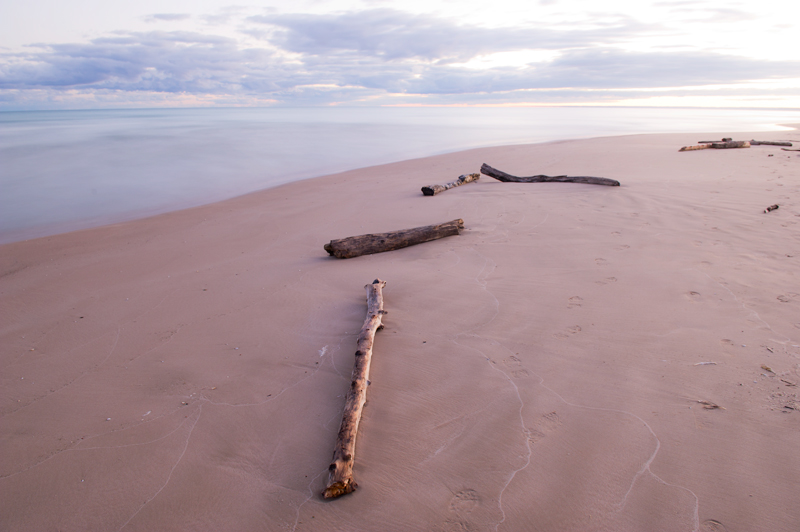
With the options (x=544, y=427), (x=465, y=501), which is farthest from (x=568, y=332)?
(x=465, y=501)

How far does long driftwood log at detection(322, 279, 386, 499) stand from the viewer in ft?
6.24

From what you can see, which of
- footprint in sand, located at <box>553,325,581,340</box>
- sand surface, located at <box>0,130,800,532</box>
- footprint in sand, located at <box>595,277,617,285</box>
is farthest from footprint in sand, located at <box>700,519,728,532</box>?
footprint in sand, located at <box>595,277,617,285</box>

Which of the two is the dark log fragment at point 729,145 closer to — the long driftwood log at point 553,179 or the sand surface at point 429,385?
the long driftwood log at point 553,179

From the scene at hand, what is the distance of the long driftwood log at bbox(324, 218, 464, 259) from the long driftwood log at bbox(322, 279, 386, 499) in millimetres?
1850

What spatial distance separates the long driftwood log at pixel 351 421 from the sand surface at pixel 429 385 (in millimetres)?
68

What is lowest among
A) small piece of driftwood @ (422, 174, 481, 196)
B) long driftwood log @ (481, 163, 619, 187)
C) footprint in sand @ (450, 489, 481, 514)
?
footprint in sand @ (450, 489, 481, 514)

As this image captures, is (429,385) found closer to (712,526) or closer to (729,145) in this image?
(712,526)

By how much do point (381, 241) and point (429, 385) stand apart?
270 centimetres

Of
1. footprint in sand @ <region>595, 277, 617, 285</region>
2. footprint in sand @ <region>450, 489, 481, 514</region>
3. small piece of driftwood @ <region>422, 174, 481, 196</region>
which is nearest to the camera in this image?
footprint in sand @ <region>450, 489, 481, 514</region>

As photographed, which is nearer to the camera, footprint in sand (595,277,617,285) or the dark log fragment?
footprint in sand (595,277,617,285)

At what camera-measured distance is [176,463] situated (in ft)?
7.02

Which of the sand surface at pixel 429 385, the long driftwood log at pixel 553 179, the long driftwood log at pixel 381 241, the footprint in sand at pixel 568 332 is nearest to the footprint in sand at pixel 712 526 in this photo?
the sand surface at pixel 429 385

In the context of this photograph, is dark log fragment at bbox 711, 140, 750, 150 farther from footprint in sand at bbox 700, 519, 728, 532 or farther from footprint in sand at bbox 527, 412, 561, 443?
footprint in sand at bbox 700, 519, 728, 532

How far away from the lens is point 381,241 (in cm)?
508
